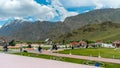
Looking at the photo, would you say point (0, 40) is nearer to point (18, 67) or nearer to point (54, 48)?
point (54, 48)

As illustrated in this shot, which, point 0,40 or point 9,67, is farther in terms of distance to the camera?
point 0,40

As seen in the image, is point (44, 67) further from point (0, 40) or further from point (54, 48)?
point (0, 40)

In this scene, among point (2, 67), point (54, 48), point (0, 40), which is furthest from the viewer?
point (0, 40)

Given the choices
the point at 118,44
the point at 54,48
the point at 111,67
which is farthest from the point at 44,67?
the point at 118,44

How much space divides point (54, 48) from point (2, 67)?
5060 centimetres

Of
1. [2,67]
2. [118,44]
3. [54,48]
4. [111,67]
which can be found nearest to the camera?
Result: [2,67]

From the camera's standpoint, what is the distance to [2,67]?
28406mm

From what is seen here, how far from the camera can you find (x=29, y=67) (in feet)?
94.6

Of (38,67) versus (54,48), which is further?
(54,48)

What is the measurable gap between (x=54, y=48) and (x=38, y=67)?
50.2 meters

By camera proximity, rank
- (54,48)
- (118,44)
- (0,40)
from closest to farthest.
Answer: (54,48)
(118,44)
(0,40)

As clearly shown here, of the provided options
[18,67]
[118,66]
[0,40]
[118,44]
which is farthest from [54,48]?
[0,40]

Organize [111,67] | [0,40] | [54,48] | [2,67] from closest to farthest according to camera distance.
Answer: [2,67] < [111,67] < [54,48] < [0,40]

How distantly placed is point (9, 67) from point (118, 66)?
14491 mm
